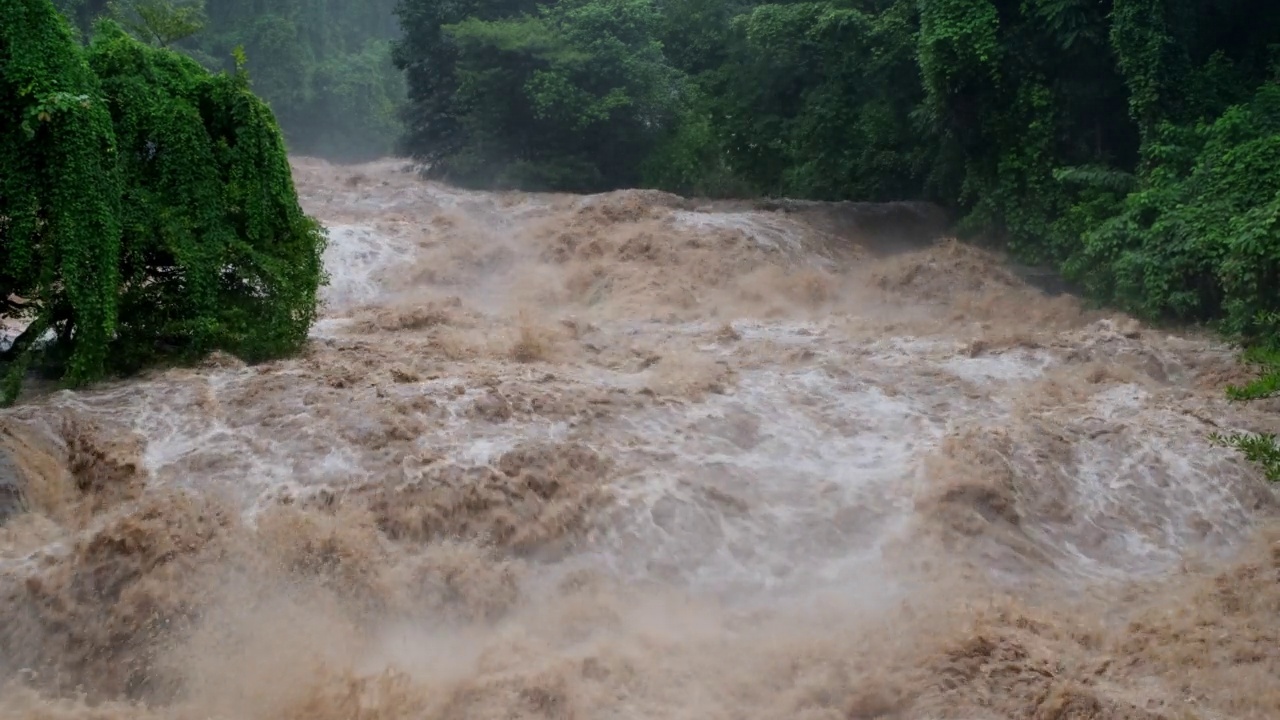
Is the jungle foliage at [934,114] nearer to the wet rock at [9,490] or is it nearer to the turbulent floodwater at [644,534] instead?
the turbulent floodwater at [644,534]

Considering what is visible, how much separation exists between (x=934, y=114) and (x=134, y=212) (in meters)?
11.5

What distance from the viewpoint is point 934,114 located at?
15.7m

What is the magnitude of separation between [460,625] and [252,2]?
40.7 meters

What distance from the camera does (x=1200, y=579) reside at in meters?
7.01

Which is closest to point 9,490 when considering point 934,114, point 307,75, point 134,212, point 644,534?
point 134,212

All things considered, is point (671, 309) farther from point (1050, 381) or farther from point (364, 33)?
point (364, 33)

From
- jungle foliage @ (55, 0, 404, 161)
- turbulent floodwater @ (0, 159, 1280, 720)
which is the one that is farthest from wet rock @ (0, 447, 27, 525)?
jungle foliage @ (55, 0, 404, 161)

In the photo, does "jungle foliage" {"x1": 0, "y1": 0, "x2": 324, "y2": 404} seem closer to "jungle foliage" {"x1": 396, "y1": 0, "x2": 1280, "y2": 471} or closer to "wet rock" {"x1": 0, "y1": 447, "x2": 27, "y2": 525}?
"wet rock" {"x1": 0, "y1": 447, "x2": 27, "y2": 525}

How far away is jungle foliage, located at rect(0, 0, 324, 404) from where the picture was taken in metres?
7.62

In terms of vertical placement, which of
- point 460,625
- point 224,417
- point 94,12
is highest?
point 94,12

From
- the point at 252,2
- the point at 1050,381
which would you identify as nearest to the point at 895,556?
the point at 1050,381

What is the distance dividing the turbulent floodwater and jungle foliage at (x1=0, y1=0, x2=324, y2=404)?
1.86ft

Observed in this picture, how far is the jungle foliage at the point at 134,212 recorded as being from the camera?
25.0 ft

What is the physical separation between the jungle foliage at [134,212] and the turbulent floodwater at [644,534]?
567 mm
